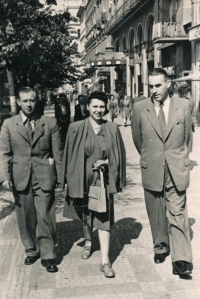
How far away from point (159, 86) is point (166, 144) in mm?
586

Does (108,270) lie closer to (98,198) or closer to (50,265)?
(50,265)

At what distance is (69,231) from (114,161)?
67.0 inches

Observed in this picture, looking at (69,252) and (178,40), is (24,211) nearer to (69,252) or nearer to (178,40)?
(69,252)

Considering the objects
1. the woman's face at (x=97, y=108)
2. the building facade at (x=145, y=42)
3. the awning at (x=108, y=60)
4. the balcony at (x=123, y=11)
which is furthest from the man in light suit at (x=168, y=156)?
the balcony at (x=123, y=11)

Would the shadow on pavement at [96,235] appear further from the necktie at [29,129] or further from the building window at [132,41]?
the building window at [132,41]

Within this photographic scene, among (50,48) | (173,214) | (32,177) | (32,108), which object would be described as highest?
(50,48)

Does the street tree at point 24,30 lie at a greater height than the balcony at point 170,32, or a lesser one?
lesser

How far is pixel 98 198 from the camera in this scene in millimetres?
4121

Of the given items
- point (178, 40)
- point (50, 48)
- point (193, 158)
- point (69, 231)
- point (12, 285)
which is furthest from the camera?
point (178, 40)

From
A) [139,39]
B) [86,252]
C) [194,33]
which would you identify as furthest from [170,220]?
[139,39]

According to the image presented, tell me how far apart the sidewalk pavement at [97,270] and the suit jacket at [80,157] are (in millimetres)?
804

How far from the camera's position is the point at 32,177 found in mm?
4203

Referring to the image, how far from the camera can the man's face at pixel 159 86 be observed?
4.18 metres

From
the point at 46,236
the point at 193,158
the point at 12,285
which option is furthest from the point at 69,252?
the point at 193,158
